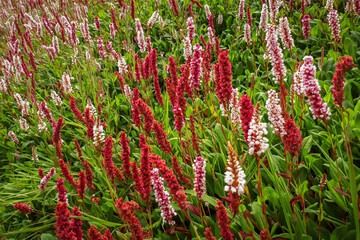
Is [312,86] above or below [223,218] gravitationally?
above

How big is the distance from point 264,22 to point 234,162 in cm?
299

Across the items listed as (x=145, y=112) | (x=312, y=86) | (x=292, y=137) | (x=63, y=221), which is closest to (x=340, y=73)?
(x=312, y=86)

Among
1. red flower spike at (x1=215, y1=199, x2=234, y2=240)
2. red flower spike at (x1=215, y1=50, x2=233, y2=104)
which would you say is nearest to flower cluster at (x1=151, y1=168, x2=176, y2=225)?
red flower spike at (x1=215, y1=199, x2=234, y2=240)

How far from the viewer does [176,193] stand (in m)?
1.31

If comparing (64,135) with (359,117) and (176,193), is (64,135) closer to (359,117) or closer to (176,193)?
(176,193)

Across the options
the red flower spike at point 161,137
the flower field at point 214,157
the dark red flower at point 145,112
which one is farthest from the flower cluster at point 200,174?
the dark red flower at point 145,112

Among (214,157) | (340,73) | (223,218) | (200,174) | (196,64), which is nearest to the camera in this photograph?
(340,73)

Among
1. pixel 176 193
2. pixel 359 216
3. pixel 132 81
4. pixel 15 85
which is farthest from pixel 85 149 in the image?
pixel 15 85

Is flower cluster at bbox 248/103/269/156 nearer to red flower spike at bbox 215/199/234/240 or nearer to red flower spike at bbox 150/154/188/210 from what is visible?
red flower spike at bbox 215/199/234/240

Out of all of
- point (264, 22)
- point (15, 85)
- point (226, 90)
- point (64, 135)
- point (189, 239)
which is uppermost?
point (15, 85)

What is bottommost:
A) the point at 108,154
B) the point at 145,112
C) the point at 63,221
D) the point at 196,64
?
the point at 63,221

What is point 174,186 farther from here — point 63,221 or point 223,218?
point 63,221

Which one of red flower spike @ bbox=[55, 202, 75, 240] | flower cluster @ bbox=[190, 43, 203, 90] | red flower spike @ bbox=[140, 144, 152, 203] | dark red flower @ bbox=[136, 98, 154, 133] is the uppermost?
flower cluster @ bbox=[190, 43, 203, 90]

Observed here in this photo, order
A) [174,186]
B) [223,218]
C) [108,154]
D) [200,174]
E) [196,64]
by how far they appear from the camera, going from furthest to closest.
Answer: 1. [196,64]
2. [108,154]
3. [200,174]
4. [174,186]
5. [223,218]
